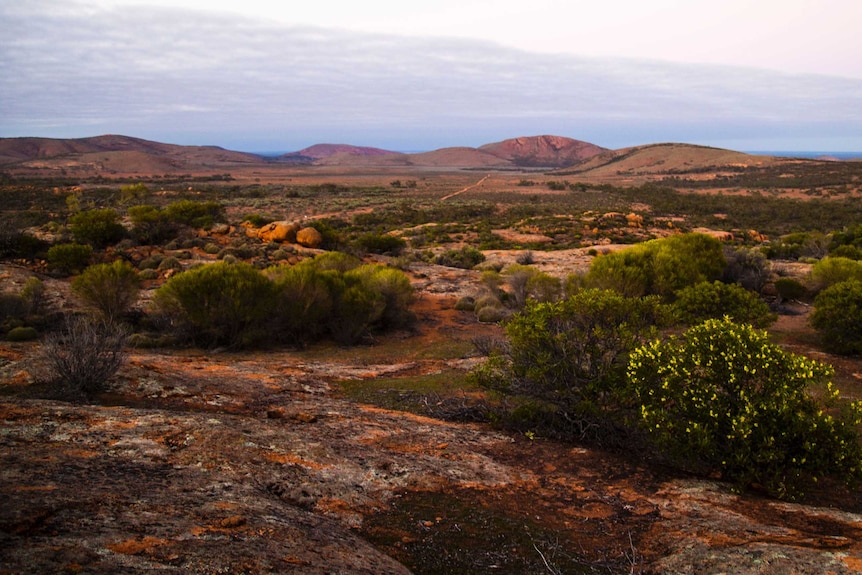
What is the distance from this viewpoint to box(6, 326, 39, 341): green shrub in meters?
12.1

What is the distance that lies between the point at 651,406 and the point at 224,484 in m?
4.88

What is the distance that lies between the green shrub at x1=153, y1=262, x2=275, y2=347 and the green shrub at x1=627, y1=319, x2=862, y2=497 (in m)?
10.3

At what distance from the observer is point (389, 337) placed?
51.9 feet

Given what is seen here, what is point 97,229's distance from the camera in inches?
920

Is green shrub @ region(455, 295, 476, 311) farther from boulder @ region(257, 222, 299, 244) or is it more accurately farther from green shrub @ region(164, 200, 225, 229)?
green shrub @ region(164, 200, 225, 229)

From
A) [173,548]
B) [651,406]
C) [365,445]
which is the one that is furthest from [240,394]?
[651,406]

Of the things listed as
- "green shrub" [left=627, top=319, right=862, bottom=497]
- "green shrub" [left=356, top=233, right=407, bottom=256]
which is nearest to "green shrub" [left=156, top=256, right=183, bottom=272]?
"green shrub" [left=356, top=233, right=407, bottom=256]

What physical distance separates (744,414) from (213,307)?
473 inches

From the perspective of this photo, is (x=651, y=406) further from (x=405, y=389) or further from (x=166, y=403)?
(x=166, y=403)

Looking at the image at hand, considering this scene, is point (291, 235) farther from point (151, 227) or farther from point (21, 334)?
point (21, 334)

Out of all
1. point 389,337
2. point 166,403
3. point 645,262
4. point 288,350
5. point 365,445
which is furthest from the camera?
point 645,262

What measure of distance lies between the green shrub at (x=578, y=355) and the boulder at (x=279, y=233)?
2146 cm

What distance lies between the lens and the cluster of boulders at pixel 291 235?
2720 cm

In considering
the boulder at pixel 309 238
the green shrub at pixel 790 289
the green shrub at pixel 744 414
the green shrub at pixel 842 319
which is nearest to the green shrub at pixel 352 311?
the green shrub at pixel 744 414
